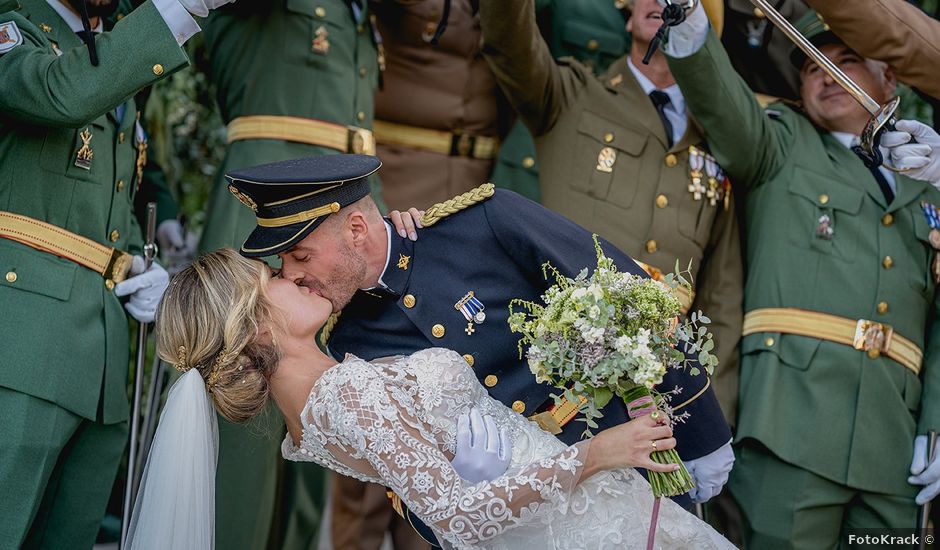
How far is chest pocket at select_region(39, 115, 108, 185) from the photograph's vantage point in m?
3.72

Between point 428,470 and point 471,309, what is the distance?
67 centimetres

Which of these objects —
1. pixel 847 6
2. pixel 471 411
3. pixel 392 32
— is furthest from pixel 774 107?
pixel 471 411

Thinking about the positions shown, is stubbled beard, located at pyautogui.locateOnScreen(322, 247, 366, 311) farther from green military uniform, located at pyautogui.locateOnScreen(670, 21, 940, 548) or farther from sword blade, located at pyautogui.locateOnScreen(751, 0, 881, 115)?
sword blade, located at pyautogui.locateOnScreen(751, 0, 881, 115)

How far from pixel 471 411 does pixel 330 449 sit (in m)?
0.41

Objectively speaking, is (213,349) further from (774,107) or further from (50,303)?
(774,107)

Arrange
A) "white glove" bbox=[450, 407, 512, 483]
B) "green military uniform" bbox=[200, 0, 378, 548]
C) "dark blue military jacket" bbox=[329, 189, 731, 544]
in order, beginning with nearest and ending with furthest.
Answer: "white glove" bbox=[450, 407, 512, 483], "dark blue military jacket" bbox=[329, 189, 731, 544], "green military uniform" bbox=[200, 0, 378, 548]

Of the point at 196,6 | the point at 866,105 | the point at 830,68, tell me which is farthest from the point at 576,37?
the point at 196,6

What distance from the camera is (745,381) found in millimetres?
4613

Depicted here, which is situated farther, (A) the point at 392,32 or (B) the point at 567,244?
(A) the point at 392,32

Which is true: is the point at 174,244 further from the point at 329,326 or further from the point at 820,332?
the point at 820,332

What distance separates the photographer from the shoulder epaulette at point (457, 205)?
3582 mm

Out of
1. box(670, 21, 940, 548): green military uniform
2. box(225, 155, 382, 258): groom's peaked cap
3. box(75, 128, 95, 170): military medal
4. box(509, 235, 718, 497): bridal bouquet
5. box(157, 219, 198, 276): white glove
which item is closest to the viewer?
box(509, 235, 718, 497): bridal bouquet

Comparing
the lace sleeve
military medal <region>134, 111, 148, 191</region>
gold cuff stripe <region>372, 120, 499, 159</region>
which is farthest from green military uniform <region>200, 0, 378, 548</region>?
the lace sleeve

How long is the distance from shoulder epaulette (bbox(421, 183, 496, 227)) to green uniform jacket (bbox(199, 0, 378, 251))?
1.01m
